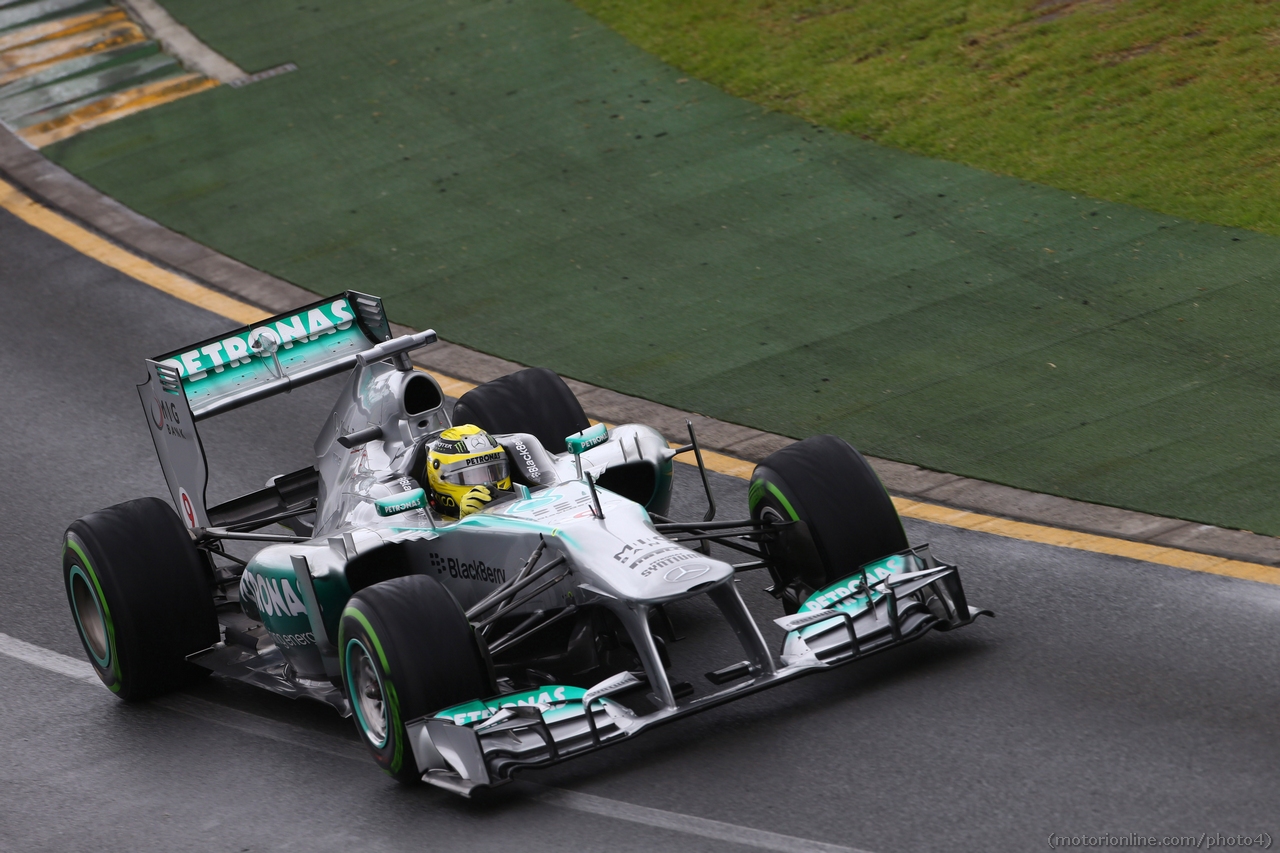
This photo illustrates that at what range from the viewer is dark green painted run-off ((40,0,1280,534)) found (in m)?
9.73

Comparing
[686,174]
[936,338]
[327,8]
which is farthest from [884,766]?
[327,8]

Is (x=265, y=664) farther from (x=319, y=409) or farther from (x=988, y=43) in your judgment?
(x=988, y=43)

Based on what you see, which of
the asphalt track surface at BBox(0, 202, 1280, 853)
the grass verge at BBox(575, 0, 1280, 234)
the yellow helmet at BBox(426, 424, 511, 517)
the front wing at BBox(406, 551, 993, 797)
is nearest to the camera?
the asphalt track surface at BBox(0, 202, 1280, 853)

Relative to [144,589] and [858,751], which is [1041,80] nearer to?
[858,751]

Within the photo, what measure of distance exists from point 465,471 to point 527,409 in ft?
4.52

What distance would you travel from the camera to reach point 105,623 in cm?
816

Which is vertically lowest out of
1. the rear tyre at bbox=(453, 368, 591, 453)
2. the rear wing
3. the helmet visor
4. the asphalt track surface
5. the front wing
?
the asphalt track surface

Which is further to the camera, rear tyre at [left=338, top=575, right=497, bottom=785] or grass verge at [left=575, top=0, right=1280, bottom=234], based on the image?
grass verge at [left=575, top=0, right=1280, bottom=234]

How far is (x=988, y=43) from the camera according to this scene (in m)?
15.6

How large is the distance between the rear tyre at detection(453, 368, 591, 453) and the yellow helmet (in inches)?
44.2

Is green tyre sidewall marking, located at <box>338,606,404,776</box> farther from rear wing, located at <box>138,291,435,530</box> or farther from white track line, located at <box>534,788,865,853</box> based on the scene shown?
rear wing, located at <box>138,291,435,530</box>

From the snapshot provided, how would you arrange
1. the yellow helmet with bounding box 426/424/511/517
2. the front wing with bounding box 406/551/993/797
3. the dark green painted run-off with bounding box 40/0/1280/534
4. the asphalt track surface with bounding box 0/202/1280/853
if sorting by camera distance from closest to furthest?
the asphalt track surface with bounding box 0/202/1280/853 < the front wing with bounding box 406/551/993/797 < the yellow helmet with bounding box 426/424/511/517 < the dark green painted run-off with bounding box 40/0/1280/534

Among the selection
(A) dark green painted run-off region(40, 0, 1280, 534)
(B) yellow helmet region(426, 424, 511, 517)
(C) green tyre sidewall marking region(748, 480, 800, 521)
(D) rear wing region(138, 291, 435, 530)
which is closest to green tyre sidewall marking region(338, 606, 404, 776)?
(B) yellow helmet region(426, 424, 511, 517)

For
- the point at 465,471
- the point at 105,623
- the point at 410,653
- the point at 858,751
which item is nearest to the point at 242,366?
the point at 105,623
